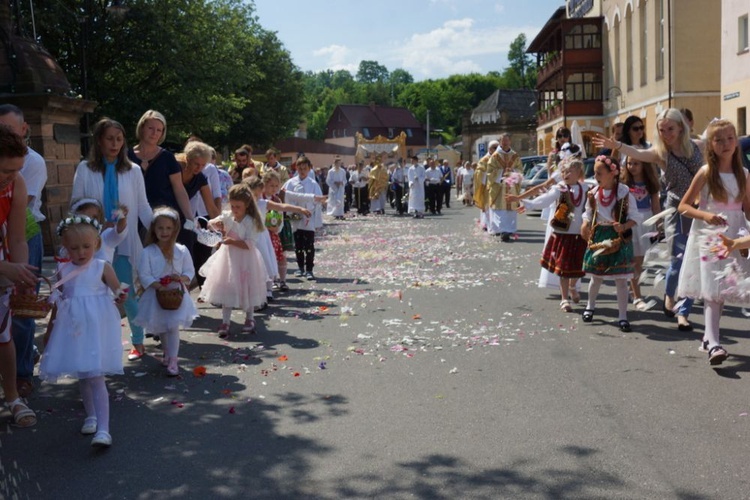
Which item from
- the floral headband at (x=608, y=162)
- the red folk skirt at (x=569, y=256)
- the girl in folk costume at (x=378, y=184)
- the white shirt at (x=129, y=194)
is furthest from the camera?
the girl in folk costume at (x=378, y=184)

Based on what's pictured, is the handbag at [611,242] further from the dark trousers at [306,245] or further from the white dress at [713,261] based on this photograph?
the dark trousers at [306,245]

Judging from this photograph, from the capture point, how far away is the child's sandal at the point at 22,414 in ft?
18.5

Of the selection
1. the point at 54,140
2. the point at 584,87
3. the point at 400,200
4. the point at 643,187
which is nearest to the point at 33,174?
the point at 643,187

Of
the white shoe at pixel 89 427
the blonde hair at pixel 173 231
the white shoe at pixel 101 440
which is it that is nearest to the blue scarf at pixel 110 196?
the blonde hair at pixel 173 231

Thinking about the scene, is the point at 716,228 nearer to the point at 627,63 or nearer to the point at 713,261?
the point at 713,261

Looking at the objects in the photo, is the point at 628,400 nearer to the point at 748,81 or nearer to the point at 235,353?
the point at 235,353

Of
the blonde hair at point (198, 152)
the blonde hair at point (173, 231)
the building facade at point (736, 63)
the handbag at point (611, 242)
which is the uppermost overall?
the building facade at point (736, 63)

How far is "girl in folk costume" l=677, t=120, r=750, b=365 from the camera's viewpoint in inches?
267

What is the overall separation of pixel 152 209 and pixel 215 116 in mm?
24722

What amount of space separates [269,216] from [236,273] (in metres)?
2.93

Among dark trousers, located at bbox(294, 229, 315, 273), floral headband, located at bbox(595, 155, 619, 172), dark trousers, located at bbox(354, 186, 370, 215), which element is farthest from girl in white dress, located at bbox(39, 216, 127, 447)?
dark trousers, located at bbox(354, 186, 370, 215)

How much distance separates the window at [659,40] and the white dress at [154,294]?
3838 centimetres

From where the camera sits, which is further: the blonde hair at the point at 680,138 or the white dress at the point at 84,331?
the blonde hair at the point at 680,138

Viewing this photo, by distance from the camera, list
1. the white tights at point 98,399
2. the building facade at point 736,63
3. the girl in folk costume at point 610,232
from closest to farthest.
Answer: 1. the white tights at point 98,399
2. the girl in folk costume at point 610,232
3. the building facade at point 736,63
